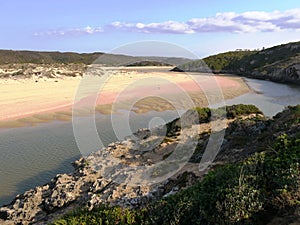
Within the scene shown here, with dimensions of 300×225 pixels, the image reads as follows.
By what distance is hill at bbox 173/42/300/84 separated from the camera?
2248 inches

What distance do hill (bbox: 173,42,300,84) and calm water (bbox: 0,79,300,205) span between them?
105ft

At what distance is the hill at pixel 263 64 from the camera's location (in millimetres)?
57094

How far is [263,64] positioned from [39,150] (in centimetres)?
6598

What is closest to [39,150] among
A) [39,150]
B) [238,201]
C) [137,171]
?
[39,150]

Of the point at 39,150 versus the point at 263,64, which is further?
the point at 263,64

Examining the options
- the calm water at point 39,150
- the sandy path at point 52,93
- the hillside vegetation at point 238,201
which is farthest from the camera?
the sandy path at point 52,93

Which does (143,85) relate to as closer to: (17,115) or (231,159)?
(17,115)

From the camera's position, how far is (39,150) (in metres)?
17.6

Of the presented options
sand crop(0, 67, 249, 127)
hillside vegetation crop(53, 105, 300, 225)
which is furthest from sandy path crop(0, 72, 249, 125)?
hillside vegetation crop(53, 105, 300, 225)

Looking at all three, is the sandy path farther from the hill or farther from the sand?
the hill

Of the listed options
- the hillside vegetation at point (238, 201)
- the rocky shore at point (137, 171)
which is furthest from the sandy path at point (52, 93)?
the hillside vegetation at point (238, 201)

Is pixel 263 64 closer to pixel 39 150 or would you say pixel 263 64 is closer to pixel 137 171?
pixel 39 150

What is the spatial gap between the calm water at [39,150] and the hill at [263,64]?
32.0 m

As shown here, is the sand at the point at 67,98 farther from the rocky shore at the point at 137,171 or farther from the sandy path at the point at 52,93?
the rocky shore at the point at 137,171
